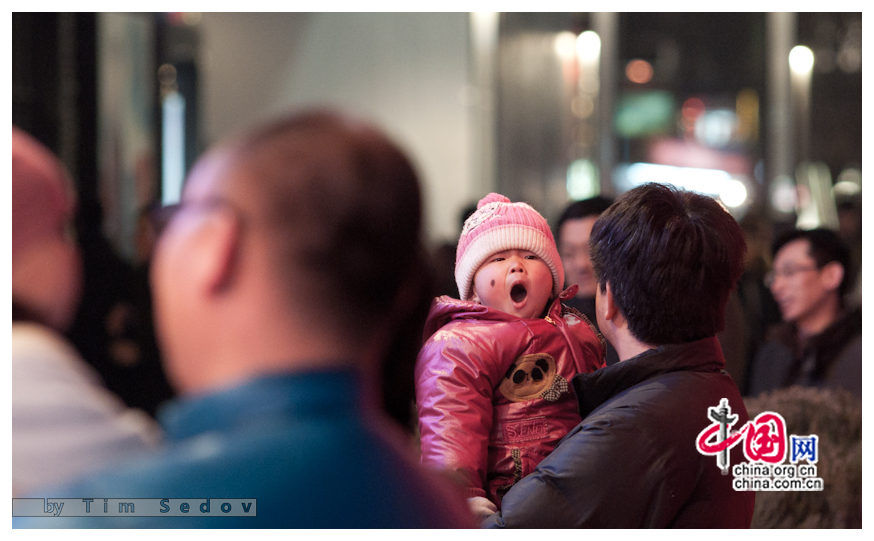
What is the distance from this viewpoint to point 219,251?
2.17 ft

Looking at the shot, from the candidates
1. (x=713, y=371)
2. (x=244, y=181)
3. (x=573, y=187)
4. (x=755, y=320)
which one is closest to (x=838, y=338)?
(x=755, y=320)

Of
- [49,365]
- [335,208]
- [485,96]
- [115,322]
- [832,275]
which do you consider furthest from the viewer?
[485,96]

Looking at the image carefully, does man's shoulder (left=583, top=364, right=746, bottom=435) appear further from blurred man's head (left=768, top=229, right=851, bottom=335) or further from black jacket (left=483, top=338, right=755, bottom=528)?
blurred man's head (left=768, top=229, right=851, bottom=335)

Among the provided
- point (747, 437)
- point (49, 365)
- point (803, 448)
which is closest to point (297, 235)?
point (49, 365)

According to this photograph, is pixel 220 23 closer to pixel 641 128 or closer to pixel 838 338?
pixel 838 338

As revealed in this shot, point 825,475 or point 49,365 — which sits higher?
point 49,365

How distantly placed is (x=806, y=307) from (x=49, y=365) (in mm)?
1559

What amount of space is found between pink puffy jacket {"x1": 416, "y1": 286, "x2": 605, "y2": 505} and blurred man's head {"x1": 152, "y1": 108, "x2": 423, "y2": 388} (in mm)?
474

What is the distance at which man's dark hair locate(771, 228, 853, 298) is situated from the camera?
6.24 ft

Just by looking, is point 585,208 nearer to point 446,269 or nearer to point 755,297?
point 446,269

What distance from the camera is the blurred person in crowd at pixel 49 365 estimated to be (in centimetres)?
89

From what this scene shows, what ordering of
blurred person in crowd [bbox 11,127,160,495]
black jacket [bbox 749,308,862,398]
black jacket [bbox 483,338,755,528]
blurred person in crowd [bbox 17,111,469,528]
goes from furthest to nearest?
1. black jacket [bbox 749,308,862,398]
2. black jacket [bbox 483,338,755,528]
3. blurred person in crowd [bbox 11,127,160,495]
4. blurred person in crowd [bbox 17,111,469,528]

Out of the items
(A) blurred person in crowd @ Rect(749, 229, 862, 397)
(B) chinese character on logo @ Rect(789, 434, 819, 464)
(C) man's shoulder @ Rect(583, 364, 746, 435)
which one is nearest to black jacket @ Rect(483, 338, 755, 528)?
(C) man's shoulder @ Rect(583, 364, 746, 435)

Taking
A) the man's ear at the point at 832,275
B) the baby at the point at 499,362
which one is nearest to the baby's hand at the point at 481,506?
the baby at the point at 499,362
